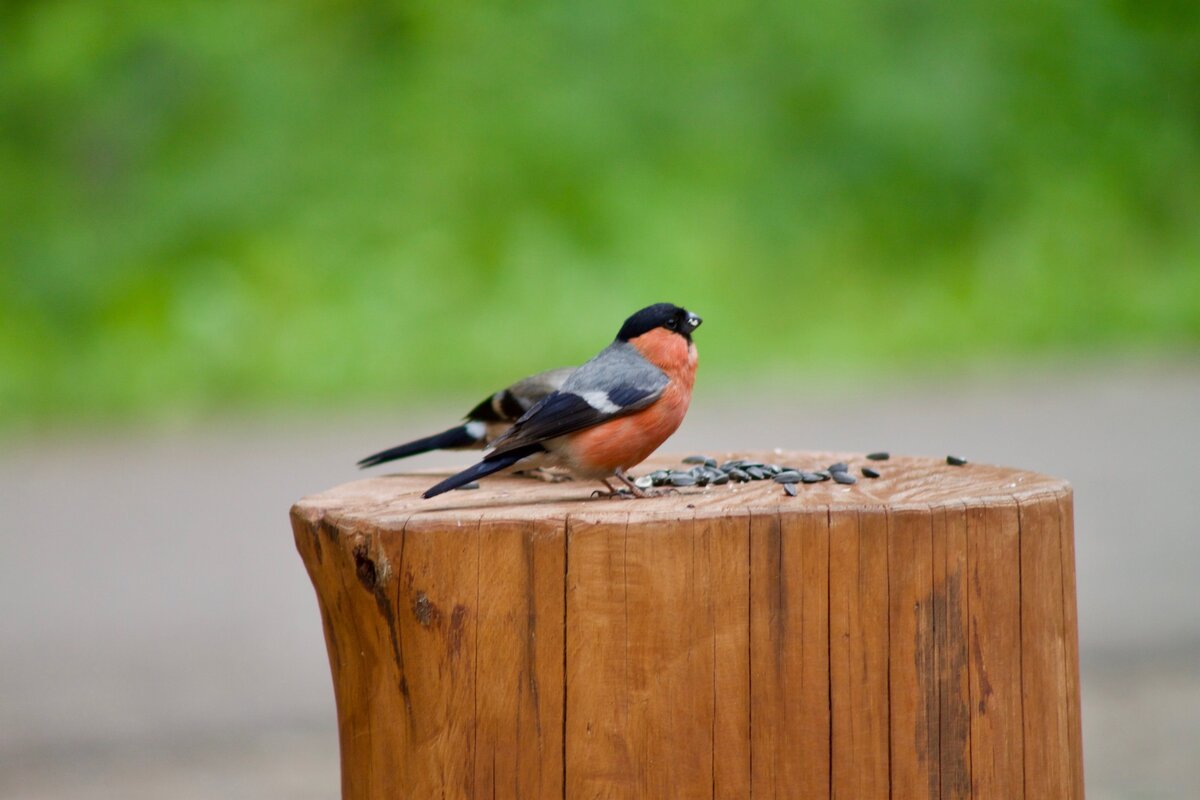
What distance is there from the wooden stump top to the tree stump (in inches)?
1.1

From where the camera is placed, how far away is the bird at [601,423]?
3947mm

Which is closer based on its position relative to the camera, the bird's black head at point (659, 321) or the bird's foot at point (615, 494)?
the bird's foot at point (615, 494)

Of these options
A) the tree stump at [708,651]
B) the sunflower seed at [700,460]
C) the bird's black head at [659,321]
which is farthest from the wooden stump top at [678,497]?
the bird's black head at [659,321]

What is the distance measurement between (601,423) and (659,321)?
0.43 m

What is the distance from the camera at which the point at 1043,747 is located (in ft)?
11.1

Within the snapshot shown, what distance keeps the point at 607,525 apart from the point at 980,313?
11.4m

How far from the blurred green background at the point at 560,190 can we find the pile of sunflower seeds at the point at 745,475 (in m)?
8.07

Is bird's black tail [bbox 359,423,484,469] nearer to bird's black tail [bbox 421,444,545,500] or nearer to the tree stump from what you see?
bird's black tail [bbox 421,444,545,500]

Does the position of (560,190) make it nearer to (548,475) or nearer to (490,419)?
(490,419)

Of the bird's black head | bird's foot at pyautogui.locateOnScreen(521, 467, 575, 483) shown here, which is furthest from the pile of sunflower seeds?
the bird's black head

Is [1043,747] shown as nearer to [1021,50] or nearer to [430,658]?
[430,658]

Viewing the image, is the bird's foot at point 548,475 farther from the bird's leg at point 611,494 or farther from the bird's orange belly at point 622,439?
the bird's orange belly at point 622,439

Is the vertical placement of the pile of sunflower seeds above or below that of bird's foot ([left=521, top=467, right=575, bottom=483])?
above

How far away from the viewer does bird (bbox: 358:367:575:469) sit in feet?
15.9
